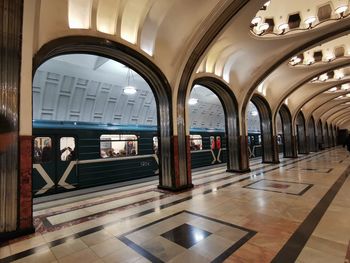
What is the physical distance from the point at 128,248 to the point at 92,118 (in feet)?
24.4

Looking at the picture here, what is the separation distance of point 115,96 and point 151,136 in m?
2.70

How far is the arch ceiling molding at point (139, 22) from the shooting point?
3924mm

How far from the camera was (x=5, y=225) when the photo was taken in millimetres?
3203

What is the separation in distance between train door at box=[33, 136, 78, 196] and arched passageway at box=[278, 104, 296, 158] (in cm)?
1310

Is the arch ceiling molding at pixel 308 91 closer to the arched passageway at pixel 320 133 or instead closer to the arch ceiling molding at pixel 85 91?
the arched passageway at pixel 320 133

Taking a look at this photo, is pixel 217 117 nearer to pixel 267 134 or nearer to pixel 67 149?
pixel 267 134

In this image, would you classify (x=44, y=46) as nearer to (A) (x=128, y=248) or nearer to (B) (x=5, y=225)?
(B) (x=5, y=225)

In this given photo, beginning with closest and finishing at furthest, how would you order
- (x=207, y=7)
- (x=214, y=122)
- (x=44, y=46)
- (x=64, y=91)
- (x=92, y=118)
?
(x=44, y=46)
(x=207, y=7)
(x=64, y=91)
(x=92, y=118)
(x=214, y=122)

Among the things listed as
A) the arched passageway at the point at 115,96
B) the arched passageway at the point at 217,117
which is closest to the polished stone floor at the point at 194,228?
the arched passageway at the point at 115,96

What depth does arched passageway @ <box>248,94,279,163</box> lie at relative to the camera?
1152 cm

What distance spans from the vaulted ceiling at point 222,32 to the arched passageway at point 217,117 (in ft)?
1.35

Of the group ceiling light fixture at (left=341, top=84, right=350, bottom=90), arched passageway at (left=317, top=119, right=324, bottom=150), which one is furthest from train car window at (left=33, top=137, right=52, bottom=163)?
arched passageway at (left=317, top=119, right=324, bottom=150)

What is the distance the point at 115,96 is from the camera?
946cm

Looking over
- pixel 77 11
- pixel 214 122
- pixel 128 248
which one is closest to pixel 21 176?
pixel 128 248
